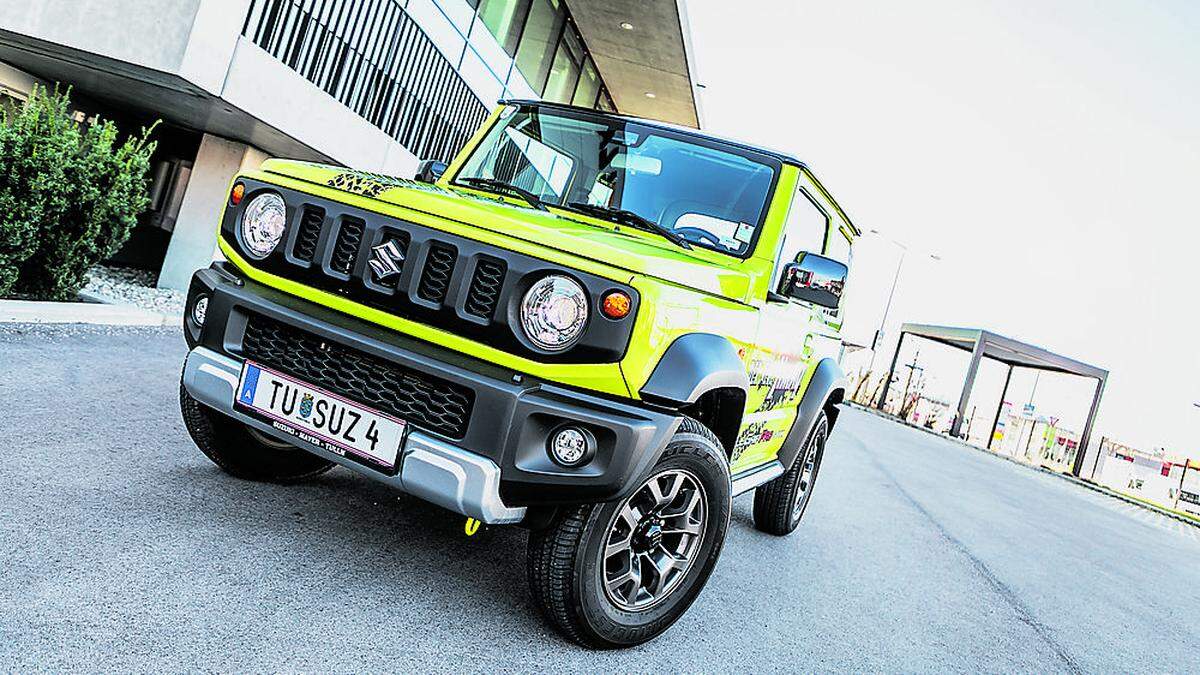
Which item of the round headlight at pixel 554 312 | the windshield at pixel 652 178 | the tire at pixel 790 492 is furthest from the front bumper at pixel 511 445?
the tire at pixel 790 492

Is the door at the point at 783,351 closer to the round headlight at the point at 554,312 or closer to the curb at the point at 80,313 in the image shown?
the round headlight at the point at 554,312

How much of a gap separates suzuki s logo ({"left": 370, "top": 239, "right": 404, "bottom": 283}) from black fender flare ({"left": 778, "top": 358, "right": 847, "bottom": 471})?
2592mm

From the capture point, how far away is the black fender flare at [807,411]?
4.80 m

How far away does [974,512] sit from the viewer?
9938 millimetres

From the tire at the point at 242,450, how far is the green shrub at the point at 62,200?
10.0 ft

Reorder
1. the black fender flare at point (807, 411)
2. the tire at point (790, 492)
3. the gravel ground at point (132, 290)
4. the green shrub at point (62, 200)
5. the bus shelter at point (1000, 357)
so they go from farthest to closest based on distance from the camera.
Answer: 1. the bus shelter at point (1000, 357)
2. the gravel ground at point (132, 290)
3. the green shrub at point (62, 200)
4. the tire at point (790, 492)
5. the black fender flare at point (807, 411)

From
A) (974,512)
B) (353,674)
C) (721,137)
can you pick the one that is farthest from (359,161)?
(353,674)

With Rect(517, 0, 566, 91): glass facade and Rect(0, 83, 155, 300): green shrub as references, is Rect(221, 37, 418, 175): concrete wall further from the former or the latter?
Rect(517, 0, 566, 91): glass facade

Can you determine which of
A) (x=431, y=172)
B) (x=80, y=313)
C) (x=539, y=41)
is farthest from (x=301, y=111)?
(x=539, y=41)

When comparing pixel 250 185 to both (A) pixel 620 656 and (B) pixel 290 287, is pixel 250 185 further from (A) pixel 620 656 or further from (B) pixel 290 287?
(A) pixel 620 656

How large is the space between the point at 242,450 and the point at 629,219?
1.87 metres

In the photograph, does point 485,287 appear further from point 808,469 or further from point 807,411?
point 808,469

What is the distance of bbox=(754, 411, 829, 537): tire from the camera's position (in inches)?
212

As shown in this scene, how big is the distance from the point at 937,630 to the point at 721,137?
262 centimetres
